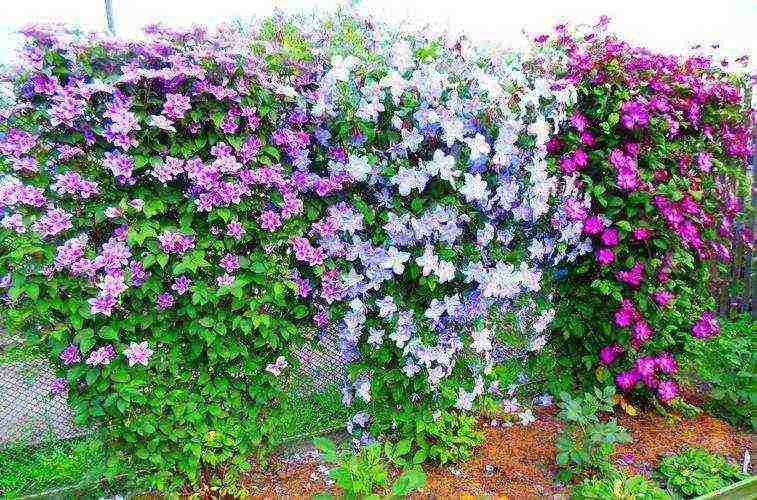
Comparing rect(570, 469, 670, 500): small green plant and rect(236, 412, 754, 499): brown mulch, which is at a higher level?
rect(570, 469, 670, 500): small green plant

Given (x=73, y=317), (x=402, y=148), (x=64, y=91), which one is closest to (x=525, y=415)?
(x=402, y=148)

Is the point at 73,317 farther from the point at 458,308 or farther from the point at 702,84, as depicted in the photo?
the point at 702,84

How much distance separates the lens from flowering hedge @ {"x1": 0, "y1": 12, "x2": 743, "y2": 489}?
1925mm

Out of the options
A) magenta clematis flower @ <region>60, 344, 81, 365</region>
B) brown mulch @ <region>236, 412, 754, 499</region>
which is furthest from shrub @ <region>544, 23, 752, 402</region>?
magenta clematis flower @ <region>60, 344, 81, 365</region>

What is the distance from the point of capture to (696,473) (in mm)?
2521

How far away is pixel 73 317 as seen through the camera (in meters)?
1.97

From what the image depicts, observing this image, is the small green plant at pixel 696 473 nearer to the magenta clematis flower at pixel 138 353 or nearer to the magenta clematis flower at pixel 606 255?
the magenta clematis flower at pixel 606 255

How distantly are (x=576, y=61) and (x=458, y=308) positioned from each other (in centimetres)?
131

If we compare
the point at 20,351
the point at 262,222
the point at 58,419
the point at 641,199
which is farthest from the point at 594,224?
the point at 58,419

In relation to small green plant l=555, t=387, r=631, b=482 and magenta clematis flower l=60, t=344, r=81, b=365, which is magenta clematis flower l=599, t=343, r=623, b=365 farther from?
magenta clematis flower l=60, t=344, r=81, b=365

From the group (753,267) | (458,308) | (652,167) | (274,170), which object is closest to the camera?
(274,170)

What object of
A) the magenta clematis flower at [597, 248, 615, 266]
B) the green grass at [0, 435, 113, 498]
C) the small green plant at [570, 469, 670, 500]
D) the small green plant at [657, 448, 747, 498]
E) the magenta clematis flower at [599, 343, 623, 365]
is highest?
the magenta clematis flower at [597, 248, 615, 266]

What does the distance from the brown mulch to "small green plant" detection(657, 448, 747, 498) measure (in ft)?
0.28

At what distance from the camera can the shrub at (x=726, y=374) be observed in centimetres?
300
